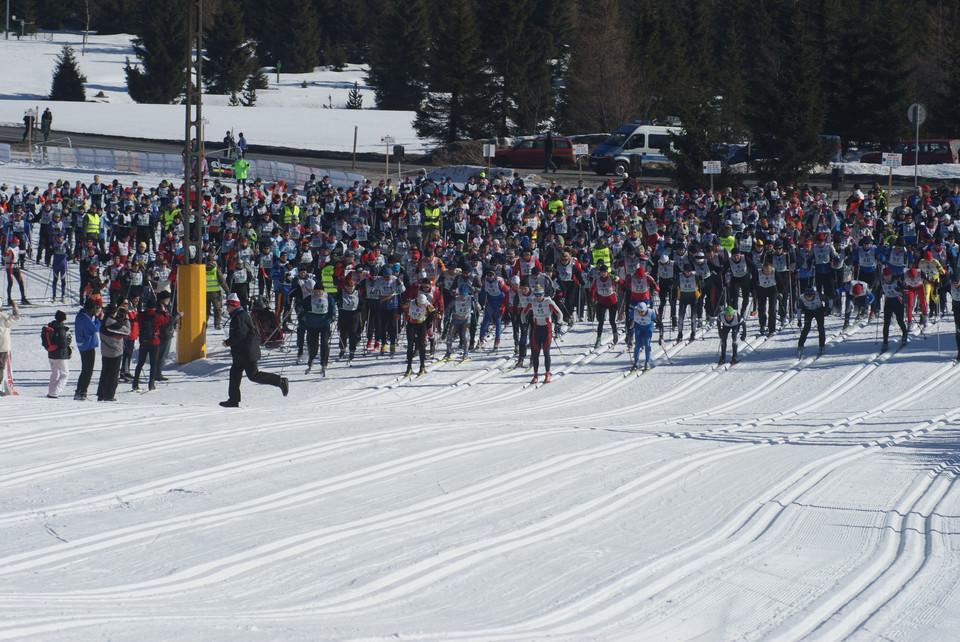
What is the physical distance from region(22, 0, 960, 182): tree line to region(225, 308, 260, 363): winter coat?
21244mm

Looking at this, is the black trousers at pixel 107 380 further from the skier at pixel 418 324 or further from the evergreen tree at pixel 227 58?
the evergreen tree at pixel 227 58

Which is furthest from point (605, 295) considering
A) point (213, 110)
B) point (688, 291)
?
point (213, 110)

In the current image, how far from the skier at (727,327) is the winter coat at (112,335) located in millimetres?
9234

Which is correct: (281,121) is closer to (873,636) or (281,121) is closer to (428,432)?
(428,432)

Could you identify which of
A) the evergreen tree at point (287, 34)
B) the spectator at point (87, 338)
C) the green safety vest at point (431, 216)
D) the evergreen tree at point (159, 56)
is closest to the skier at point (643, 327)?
the spectator at point (87, 338)

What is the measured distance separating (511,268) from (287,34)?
69058 millimetres

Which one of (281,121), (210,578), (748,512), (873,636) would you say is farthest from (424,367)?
(281,121)

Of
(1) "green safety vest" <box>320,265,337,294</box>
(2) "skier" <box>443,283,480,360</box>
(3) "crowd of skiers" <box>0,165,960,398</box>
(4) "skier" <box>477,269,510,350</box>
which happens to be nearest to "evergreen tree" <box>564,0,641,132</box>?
(3) "crowd of skiers" <box>0,165,960,398</box>

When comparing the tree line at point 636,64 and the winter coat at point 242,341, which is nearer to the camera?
the winter coat at point 242,341

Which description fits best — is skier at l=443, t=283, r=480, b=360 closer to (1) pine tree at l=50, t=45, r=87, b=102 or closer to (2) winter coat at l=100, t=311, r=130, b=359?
(2) winter coat at l=100, t=311, r=130, b=359

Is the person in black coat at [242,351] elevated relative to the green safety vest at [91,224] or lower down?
lower down

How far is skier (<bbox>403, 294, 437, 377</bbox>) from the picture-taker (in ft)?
55.7

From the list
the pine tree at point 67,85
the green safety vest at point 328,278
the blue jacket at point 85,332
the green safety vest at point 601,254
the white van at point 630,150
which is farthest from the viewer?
the pine tree at point 67,85

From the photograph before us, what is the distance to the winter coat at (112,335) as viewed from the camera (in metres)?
15.4
